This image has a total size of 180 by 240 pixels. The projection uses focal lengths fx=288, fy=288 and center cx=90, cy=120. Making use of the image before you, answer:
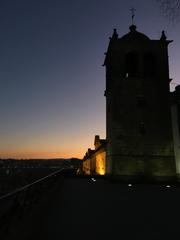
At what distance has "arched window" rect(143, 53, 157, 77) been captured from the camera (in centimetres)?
3070

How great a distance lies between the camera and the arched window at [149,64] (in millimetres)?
30703

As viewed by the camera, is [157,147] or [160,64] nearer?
[157,147]

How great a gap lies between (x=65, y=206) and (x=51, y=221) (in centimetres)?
333

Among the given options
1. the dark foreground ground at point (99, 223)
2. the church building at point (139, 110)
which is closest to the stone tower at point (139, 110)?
the church building at point (139, 110)

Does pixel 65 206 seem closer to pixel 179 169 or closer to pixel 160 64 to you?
pixel 179 169

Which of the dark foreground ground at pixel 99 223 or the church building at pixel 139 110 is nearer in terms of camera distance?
the dark foreground ground at pixel 99 223

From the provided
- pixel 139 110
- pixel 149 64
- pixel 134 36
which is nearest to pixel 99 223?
pixel 139 110

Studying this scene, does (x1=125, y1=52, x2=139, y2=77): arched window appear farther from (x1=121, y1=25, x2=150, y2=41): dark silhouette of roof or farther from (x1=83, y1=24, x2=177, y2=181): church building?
(x1=121, y1=25, x2=150, y2=41): dark silhouette of roof

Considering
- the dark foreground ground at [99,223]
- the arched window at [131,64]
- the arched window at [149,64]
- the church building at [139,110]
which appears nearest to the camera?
A: the dark foreground ground at [99,223]

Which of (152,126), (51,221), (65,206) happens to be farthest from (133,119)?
(51,221)

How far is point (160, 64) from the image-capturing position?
3052 centimetres

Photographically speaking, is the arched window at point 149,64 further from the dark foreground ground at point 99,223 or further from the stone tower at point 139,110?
the dark foreground ground at point 99,223

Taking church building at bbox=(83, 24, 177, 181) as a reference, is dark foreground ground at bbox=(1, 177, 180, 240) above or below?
below

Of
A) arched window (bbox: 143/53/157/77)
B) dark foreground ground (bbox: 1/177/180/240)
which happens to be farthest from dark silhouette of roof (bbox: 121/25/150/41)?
dark foreground ground (bbox: 1/177/180/240)
